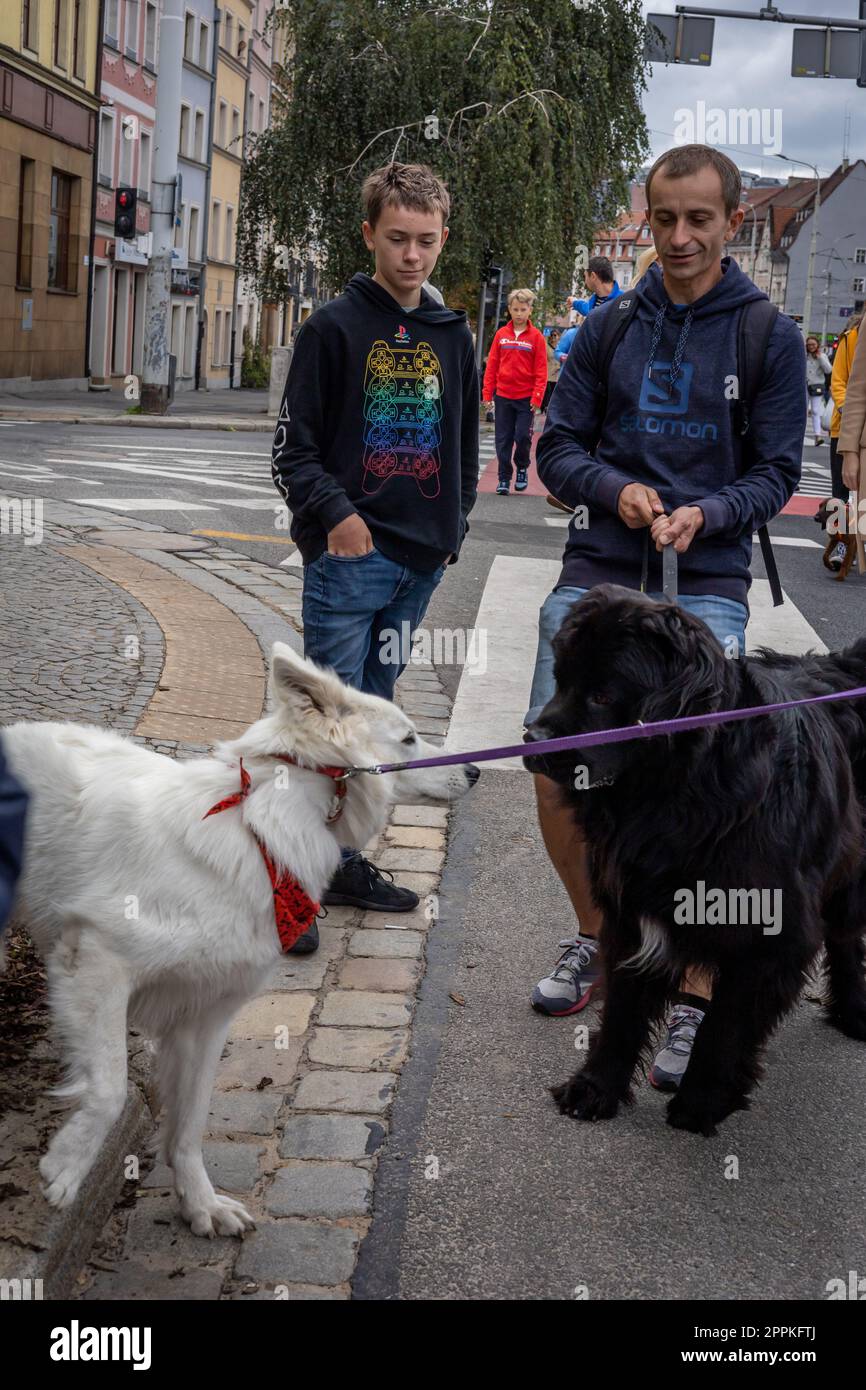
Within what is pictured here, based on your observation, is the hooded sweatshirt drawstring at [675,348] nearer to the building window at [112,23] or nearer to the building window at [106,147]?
the building window at [106,147]

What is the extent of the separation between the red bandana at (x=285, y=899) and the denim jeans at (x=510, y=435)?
15308 mm

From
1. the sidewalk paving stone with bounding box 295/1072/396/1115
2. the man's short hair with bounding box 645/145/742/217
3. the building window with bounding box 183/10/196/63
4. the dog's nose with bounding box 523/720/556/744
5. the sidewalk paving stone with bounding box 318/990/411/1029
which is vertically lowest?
the sidewalk paving stone with bounding box 295/1072/396/1115

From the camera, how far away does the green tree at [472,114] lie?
29.0 m

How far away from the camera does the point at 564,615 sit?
3973 mm

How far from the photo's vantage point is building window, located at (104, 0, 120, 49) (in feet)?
126

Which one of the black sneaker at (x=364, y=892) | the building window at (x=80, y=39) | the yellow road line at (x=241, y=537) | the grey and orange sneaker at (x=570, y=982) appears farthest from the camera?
the building window at (x=80, y=39)

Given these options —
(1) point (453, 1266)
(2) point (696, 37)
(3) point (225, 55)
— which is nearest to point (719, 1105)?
(1) point (453, 1266)

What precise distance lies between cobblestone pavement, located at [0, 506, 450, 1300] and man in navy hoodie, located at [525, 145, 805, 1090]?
79 cm

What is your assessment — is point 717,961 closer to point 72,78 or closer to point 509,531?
point 509,531

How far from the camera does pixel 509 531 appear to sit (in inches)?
567

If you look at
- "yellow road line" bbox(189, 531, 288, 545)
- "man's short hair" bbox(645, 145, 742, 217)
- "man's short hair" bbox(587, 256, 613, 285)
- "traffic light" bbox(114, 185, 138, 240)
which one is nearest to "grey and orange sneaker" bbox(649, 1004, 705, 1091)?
"man's short hair" bbox(645, 145, 742, 217)

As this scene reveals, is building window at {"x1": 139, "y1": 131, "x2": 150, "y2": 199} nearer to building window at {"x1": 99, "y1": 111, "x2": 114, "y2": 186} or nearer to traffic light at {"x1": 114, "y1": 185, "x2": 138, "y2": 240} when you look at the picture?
building window at {"x1": 99, "y1": 111, "x2": 114, "y2": 186}

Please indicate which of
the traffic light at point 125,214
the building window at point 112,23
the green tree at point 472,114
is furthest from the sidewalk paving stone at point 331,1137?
the building window at point 112,23
